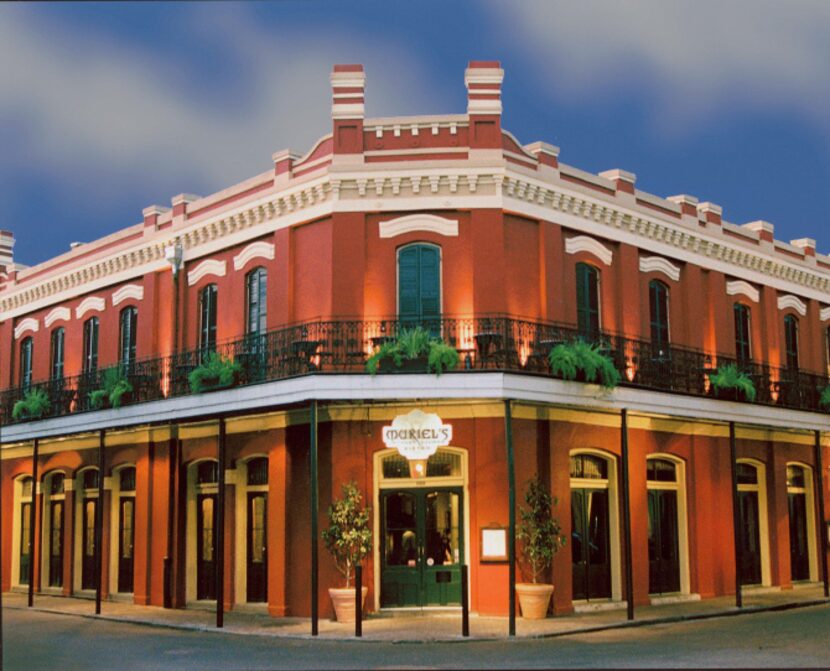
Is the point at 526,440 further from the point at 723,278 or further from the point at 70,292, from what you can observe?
the point at 70,292

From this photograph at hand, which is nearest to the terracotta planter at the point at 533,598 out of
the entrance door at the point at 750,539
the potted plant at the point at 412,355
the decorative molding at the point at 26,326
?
the potted plant at the point at 412,355

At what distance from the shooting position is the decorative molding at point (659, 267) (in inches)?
914

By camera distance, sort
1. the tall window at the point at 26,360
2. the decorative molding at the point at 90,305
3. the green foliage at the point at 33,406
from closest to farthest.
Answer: the green foliage at the point at 33,406 < the decorative molding at the point at 90,305 < the tall window at the point at 26,360

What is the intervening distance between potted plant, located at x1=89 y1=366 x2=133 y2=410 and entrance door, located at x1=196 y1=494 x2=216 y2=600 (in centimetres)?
277

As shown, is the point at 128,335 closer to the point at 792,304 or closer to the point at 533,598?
the point at 533,598

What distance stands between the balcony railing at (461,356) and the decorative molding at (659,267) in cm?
185

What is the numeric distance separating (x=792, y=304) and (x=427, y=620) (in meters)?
14.7

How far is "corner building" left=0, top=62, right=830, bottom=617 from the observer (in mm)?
19391

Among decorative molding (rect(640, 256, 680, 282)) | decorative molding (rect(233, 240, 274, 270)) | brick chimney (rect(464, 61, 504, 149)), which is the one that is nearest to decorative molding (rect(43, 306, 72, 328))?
decorative molding (rect(233, 240, 274, 270))

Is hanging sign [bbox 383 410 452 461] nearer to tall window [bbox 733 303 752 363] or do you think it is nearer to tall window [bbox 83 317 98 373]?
tall window [bbox 733 303 752 363]

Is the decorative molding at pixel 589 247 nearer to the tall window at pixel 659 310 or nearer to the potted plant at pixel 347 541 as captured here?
the tall window at pixel 659 310

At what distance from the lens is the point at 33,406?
25609 mm

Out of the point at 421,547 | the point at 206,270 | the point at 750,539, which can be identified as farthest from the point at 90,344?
the point at 750,539

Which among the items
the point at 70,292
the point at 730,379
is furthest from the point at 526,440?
the point at 70,292
